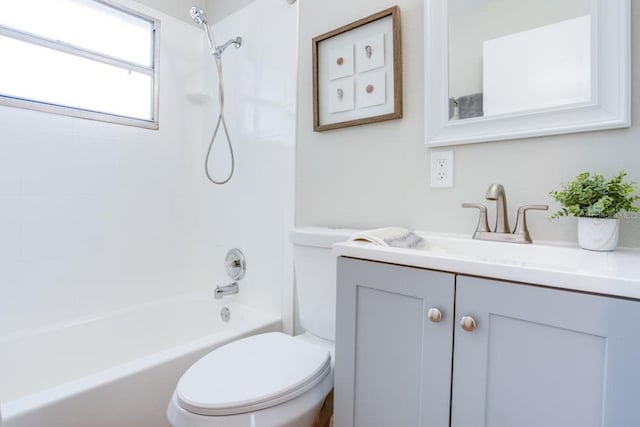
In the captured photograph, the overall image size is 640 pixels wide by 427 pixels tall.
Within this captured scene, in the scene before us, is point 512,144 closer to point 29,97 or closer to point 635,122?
point 635,122

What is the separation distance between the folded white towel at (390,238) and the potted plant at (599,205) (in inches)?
15.1

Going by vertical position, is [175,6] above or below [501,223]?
above

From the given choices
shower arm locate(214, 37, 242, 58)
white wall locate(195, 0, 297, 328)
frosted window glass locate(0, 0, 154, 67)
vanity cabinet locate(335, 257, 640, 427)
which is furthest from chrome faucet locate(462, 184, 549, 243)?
frosted window glass locate(0, 0, 154, 67)

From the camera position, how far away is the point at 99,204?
1694 millimetres

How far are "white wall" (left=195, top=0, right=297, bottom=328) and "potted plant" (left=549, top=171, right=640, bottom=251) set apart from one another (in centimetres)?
108

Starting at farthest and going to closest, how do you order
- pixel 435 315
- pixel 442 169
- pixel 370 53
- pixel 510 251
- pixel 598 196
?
pixel 370 53 < pixel 442 169 < pixel 510 251 < pixel 598 196 < pixel 435 315

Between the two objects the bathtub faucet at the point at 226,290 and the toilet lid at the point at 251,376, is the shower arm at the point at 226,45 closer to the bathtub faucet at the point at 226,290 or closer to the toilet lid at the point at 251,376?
the bathtub faucet at the point at 226,290

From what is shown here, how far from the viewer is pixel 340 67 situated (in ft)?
4.47

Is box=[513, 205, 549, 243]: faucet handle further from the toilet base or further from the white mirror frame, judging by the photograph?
the toilet base

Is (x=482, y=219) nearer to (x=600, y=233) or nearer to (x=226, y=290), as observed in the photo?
(x=600, y=233)

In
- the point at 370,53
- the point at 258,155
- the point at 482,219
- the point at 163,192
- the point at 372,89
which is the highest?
the point at 370,53

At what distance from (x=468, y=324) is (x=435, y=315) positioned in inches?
2.5

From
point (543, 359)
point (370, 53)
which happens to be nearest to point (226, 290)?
point (370, 53)

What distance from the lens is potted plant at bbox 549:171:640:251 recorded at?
0.77m
